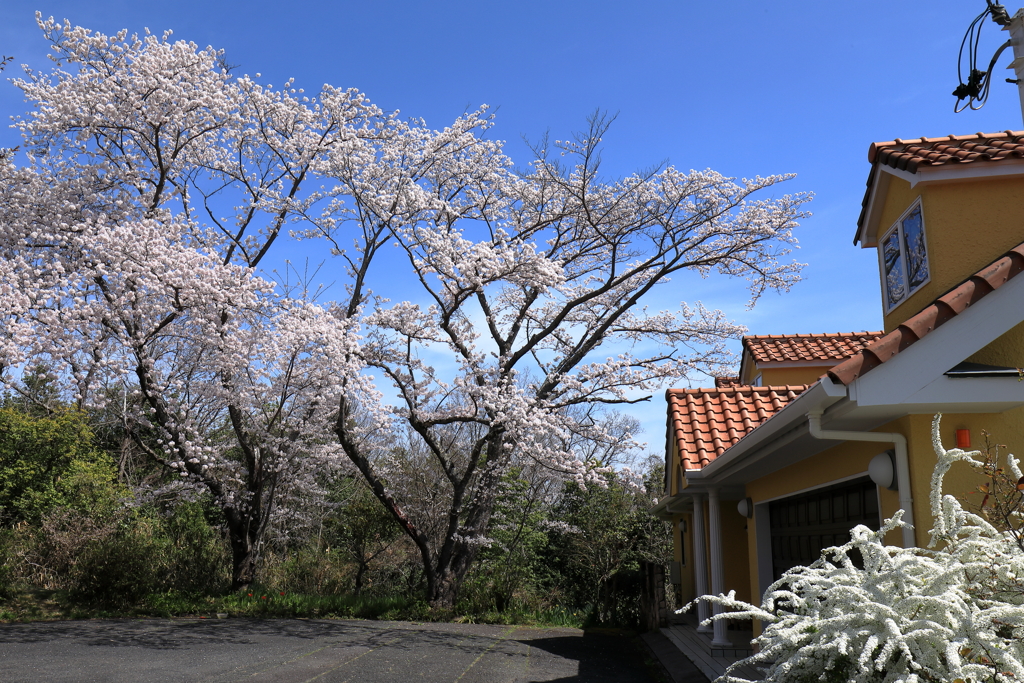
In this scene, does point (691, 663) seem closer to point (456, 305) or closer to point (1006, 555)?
point (1006, 555)

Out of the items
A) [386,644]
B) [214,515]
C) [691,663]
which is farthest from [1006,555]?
[214,515]

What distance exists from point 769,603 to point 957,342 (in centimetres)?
220

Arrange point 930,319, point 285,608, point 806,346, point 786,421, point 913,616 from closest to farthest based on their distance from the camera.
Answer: point 913,616 < point 930,319 < point 786,421 < point 285,608 < point 806,346

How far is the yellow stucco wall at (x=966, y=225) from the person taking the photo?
599cm

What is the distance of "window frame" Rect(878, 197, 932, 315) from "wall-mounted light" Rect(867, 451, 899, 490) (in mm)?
1948

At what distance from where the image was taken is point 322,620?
13.5m

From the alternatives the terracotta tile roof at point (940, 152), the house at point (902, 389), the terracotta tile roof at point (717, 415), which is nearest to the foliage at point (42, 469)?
the terracotta tile roof at point (717, 415)

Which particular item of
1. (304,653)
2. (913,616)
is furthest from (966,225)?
(304,653)

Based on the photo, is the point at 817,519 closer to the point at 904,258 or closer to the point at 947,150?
the point at 904,258

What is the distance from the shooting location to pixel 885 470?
16.1 ft

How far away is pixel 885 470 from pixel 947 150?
132 inches

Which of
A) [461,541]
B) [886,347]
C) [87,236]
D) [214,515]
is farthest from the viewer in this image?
[214,515]

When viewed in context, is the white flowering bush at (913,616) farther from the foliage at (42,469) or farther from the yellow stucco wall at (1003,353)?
the foliage at (42,469)

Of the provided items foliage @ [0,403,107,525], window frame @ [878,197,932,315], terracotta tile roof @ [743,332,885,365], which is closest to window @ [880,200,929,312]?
window frame @ [878,197,932,315]
